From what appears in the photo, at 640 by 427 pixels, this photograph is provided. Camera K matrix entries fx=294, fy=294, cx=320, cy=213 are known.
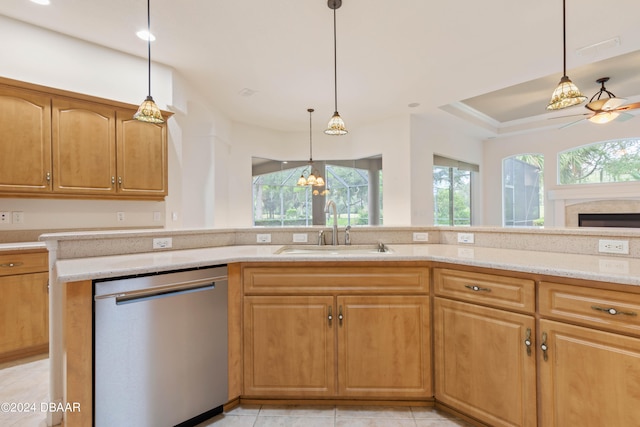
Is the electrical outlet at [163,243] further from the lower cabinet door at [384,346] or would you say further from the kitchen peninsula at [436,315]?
the lower cabinet door at [384,346]

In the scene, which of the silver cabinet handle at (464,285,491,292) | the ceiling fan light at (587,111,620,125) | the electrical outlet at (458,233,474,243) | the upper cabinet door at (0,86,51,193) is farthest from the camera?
the ceiling fan light at (587,111,620,125)

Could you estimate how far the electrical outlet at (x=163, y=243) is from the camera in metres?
2.09

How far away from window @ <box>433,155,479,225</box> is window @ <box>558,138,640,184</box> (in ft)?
5.53

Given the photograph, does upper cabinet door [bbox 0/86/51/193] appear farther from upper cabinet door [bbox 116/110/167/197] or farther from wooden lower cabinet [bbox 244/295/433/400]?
wooden lower cabinet [bbox 244/295/433/400]

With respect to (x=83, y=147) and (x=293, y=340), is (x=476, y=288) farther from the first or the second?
(x=83, y=147)

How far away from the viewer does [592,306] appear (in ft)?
4.11

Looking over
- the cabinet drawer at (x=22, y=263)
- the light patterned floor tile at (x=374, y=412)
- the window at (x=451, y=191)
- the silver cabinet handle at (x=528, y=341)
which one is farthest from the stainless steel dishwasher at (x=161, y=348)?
the window at (x=451, y=191)

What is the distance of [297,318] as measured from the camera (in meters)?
1.82

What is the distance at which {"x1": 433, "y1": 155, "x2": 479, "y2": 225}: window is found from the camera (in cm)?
611

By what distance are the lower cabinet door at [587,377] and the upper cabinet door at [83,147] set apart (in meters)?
3.80

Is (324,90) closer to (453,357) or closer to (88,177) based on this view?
(88,177)

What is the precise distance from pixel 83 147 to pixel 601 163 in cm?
806

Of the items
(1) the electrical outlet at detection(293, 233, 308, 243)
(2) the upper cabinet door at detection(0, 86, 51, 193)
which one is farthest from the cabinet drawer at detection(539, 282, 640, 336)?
(2) the upper cabinet door at detection(0, 86, 51, 193)

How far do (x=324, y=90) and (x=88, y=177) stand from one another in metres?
3.15
